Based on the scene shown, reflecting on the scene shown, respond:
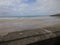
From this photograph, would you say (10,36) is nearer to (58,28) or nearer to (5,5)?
(58,28)

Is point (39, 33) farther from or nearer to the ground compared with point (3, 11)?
nearer to the ground

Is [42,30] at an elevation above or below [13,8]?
below

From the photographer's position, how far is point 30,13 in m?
1.05

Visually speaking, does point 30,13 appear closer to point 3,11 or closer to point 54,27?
point 3,11

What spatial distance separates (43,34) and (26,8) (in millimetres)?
413

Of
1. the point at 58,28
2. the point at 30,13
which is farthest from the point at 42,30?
the point at 30,13

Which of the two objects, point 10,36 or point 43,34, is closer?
point 10,36

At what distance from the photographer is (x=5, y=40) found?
0.55m

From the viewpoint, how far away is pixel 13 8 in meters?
1.01

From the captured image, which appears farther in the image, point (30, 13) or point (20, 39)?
point (30, 13)

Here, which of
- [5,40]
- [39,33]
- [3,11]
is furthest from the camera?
[3,11]

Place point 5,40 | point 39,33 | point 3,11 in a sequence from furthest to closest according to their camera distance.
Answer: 1. point 3,11
2. point 39,33
3. point 5,40

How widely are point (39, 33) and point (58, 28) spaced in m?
0.15

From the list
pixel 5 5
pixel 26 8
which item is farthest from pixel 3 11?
pixel 26 8
